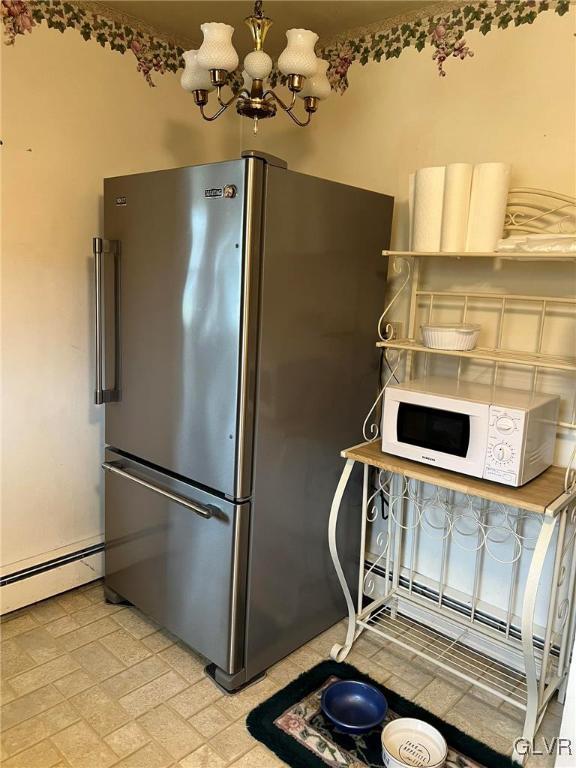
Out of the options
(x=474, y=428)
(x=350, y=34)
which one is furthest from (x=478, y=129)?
(x=474, y=428)

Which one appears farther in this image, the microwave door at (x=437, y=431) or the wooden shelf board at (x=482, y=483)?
the microwave door at (x=437, y=431)

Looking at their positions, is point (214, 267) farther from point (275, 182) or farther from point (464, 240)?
point (464, 240)

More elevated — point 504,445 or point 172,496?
point 504,445

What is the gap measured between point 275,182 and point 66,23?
3.75 feet

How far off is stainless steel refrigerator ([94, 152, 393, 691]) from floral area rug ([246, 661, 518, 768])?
0.50 feet

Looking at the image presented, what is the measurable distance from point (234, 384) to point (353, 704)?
1.11 metres

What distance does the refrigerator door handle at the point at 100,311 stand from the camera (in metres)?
2.03

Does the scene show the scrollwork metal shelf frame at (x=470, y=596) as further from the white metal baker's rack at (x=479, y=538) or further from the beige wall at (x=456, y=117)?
the beige wall at (x=456, y=117)

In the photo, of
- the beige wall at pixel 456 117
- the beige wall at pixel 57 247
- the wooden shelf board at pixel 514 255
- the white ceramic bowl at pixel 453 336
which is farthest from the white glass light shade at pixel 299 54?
the white ceramic bowl at pixel 453 336

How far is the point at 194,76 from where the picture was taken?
2.00 m

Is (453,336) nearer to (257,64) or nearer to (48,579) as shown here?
(257,64)

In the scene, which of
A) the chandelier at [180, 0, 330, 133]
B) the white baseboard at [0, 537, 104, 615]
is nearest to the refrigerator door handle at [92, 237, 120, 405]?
the chandelier at [180, 0, 330, 133]

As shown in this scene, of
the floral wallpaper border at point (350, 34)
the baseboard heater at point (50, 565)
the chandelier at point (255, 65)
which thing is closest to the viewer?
the chandelier at point (255, 65)

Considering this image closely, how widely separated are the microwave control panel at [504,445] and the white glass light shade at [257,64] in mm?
1366
